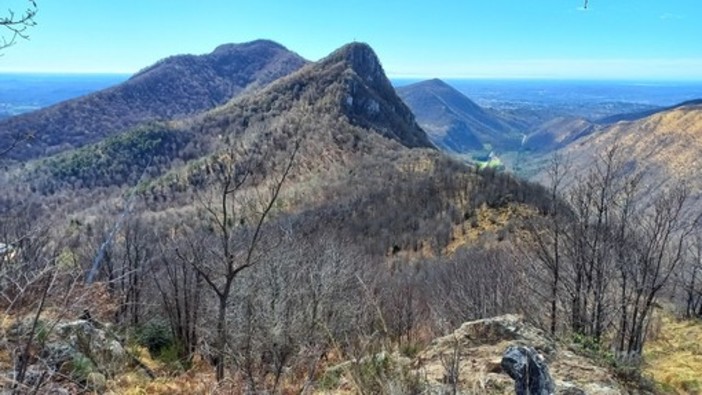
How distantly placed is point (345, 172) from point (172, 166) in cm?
5741

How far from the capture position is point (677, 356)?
47.8 feet

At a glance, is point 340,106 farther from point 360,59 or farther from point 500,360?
point 500,360

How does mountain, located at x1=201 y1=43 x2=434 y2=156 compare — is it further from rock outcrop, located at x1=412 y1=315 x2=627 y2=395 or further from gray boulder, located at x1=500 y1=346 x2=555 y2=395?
gray boulder, located at x1=500 y1=346 x2=555 y2=395

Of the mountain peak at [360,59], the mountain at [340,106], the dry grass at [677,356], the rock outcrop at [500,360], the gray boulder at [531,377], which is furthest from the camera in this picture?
the mountain peak at [360,59]

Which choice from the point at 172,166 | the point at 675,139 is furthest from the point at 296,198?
the point at 675,139

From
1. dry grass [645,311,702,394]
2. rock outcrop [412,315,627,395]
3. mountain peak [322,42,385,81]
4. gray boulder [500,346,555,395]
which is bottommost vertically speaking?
dry grass [645,311,702,394]

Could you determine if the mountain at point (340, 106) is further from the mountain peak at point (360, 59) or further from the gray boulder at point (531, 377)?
the gray boulder at point (531, 377)

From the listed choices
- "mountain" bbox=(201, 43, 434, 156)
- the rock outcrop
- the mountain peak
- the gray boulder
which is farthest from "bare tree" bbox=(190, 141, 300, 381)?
the mountain peak

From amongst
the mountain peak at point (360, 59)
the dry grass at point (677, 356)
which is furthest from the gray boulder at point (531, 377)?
the mountain peak at point (360, 59)

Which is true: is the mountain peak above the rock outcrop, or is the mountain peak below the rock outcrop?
above

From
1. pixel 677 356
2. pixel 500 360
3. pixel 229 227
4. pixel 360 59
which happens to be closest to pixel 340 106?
pixel 360 59

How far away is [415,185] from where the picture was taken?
323ft

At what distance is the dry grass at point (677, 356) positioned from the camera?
9091mm

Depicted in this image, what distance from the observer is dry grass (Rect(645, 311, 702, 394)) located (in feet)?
29.8
